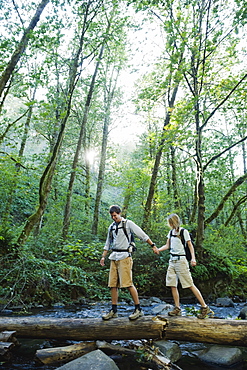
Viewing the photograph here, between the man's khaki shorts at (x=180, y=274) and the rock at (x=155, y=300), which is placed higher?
the man's khaki shorts at (x=180, y=274)

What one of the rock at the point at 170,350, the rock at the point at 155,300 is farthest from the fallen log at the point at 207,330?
the rock at the point at 155,300

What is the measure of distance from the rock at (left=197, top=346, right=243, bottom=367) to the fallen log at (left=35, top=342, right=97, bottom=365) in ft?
7.04

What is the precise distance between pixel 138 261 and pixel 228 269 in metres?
4.10

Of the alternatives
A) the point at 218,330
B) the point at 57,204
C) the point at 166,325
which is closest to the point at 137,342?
the point at 166,325

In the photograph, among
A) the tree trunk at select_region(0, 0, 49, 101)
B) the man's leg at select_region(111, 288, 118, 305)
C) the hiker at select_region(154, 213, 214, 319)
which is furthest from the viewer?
the tree trunk at select_region(0, 0, 49, 101)

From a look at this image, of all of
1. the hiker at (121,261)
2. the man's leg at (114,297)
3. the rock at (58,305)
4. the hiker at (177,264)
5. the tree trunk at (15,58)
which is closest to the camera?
the hiker at (121,261)

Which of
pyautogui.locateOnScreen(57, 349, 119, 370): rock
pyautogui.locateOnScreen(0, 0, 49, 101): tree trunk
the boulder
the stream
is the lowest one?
the stream

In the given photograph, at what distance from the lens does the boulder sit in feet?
15.1

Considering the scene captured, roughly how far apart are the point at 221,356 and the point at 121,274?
7.83ft

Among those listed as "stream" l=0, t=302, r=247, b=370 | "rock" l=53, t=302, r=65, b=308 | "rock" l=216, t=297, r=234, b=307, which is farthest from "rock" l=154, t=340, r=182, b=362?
"rock" l=216, t=297, r=234, b=307

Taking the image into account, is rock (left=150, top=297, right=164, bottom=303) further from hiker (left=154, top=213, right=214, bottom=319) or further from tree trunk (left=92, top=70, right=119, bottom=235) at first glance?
tree trunk (left=92, top=70, right=119, bottom=235)

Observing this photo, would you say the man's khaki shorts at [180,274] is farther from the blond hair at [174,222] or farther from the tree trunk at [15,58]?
the tree trunk at [15,58]

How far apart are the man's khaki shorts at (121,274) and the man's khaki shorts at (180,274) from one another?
1.03 meters

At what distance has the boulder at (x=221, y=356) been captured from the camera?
4.61 meters
